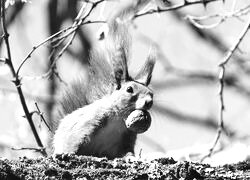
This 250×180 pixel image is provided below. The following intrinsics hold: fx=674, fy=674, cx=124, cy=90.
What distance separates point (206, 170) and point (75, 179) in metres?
0.40

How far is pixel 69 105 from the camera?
Result: 2797mm

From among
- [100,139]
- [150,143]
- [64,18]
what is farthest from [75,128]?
[64,18]

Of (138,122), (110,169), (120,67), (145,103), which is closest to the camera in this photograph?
(110,169)

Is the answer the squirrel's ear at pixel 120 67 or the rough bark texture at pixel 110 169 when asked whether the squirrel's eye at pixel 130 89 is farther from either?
the rough bark texture at pixel 110 169

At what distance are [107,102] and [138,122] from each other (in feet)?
0.65

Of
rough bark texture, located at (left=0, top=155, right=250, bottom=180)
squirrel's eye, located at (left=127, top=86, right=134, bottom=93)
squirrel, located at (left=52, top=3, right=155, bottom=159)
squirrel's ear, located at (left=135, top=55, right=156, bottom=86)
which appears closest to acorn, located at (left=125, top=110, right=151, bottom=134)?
squirrel, located at (left=52, top=3, right=155, bottom=159)

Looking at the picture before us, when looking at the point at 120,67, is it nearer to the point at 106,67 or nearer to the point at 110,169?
the point at 106,67

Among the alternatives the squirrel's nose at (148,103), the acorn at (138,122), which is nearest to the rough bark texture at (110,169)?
the acorn at (138,122)

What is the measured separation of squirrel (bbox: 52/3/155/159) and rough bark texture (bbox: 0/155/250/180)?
453 millimetres

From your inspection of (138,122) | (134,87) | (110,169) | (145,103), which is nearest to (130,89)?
(134,87)

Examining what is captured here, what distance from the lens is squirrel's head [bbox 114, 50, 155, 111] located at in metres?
2.69

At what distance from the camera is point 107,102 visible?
270 cm

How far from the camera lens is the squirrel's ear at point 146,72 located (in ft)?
9.34

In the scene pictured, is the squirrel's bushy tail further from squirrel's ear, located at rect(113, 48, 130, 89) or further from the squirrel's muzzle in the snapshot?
the squirrel's muzzle
